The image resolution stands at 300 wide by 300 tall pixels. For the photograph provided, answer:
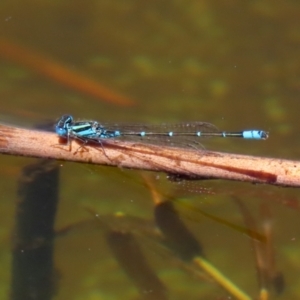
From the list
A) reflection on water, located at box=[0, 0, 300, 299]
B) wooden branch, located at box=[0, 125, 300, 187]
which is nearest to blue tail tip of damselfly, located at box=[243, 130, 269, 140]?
reflection on water, located at box=[0, 0, 300, 299]

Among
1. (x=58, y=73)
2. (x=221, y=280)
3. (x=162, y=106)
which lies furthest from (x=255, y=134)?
(x=58, y=73)

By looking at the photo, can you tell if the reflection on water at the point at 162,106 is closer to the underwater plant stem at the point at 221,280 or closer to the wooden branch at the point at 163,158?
the underwater plant stem at the point at 221,280

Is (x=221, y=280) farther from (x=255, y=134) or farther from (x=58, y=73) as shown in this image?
(x=58, y=73)

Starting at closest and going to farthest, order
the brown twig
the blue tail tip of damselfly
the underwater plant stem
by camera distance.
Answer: the underwater plant stem → the blue tail tip of damselfly → the brown twig

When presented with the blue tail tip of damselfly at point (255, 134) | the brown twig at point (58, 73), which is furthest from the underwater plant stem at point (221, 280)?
the brown twig at point (58, 73)

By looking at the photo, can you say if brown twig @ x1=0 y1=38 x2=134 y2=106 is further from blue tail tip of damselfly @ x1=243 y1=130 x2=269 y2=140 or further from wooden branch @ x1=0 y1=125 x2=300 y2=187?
wooden branch @ x1=0 y1=125 x2=300 y2=187

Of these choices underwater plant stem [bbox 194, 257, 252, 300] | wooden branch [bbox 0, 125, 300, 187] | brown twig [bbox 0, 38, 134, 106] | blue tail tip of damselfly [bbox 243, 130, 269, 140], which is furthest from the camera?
brown twig [bbox 0, 38, 134, 106]
